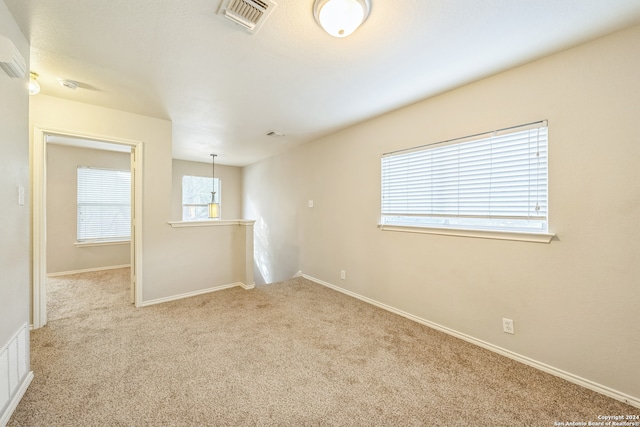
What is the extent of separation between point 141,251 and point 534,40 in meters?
4.16

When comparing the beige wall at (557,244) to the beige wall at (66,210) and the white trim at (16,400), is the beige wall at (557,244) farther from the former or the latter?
the beige wall at (66,210)

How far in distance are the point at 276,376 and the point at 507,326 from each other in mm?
1871

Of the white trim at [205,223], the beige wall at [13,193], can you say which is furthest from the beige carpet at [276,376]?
the white trim at [205,223]

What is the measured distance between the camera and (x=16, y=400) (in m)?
1.48

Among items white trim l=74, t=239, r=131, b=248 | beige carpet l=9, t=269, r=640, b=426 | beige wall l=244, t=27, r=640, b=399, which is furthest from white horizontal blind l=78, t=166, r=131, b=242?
beige wall l=244, t=27, r=640, b=399

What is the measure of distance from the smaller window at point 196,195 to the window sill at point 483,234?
510 cm

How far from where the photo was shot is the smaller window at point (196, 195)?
6074mm

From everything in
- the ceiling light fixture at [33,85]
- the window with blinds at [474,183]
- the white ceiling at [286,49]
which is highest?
the white ceiling at [286,49]

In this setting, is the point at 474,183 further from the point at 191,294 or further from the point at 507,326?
the point at 191,294

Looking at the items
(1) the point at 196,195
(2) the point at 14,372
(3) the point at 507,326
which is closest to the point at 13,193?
(2) the point at 14,372

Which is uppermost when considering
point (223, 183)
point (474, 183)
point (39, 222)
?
point (223, 183)

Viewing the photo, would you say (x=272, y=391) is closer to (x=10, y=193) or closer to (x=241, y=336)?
(x=241, y=336)

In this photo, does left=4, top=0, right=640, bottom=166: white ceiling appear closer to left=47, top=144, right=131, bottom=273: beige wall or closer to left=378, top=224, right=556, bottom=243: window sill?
left=378, top=224, right=556, bottom=243: window sill

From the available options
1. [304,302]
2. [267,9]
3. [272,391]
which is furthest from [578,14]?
[304,302]
